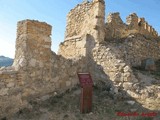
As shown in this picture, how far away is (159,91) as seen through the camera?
7.91 metres

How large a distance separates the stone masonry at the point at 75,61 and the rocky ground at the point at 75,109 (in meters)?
0.23

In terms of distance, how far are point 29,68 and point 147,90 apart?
3.93m

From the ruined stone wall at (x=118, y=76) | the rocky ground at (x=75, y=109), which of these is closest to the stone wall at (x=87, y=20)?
the ruined stone wall at (x=118, y=76)

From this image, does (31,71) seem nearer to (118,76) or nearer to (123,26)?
(118,76)

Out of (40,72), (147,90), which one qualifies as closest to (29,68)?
(40,72)

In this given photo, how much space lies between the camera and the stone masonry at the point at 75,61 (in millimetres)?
7184

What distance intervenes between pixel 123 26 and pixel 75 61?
5.40m

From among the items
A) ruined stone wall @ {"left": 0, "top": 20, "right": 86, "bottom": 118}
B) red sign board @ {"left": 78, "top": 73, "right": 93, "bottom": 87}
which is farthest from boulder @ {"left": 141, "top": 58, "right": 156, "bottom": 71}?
red sign board @ {"left": 78, "top": 73, "right": 93, "bottom": 87}

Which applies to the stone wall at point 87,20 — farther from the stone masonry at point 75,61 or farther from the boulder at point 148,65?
the boulder at point 148,65

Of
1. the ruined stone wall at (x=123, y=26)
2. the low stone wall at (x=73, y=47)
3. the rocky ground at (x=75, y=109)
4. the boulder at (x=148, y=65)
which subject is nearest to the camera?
the rocky ground at (x=75, y=109)

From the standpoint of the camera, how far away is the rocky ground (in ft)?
22.4

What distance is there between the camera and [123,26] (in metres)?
13.5

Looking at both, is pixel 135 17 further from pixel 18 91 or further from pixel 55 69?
pixel 18 91

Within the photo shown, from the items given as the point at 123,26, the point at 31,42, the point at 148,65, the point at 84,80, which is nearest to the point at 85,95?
the point at 84,80
